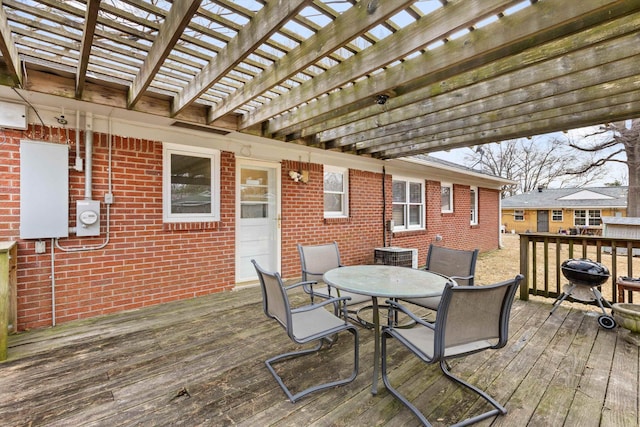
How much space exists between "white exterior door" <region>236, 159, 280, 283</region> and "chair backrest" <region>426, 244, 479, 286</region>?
2.72 m

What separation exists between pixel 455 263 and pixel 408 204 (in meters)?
4.56

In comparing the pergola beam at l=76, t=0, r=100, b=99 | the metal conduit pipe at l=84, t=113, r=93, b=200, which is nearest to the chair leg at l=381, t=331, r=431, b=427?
the pergola beam at l=76, t=0, r=100, b=99

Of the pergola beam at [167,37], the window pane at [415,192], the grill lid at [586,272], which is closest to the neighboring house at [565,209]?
the window pane at [415,192]

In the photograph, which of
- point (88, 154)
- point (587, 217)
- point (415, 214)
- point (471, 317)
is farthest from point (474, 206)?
point (587, 217)

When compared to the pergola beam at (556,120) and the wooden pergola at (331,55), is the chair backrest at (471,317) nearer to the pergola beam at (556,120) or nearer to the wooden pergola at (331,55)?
the wooden pergola at (331,55)

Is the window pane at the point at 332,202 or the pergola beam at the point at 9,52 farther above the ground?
the pergola beam at the point at 9,52

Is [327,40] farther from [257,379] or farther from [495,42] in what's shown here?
[257,379]

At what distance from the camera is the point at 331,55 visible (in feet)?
7.89

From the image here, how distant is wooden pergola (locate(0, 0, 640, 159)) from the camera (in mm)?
1778

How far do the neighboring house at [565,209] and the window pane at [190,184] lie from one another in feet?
75.2

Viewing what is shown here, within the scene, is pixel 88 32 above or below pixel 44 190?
above

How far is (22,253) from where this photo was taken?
10.1 feet

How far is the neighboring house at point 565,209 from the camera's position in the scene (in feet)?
60.8

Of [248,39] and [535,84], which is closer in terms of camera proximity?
[248,39]
